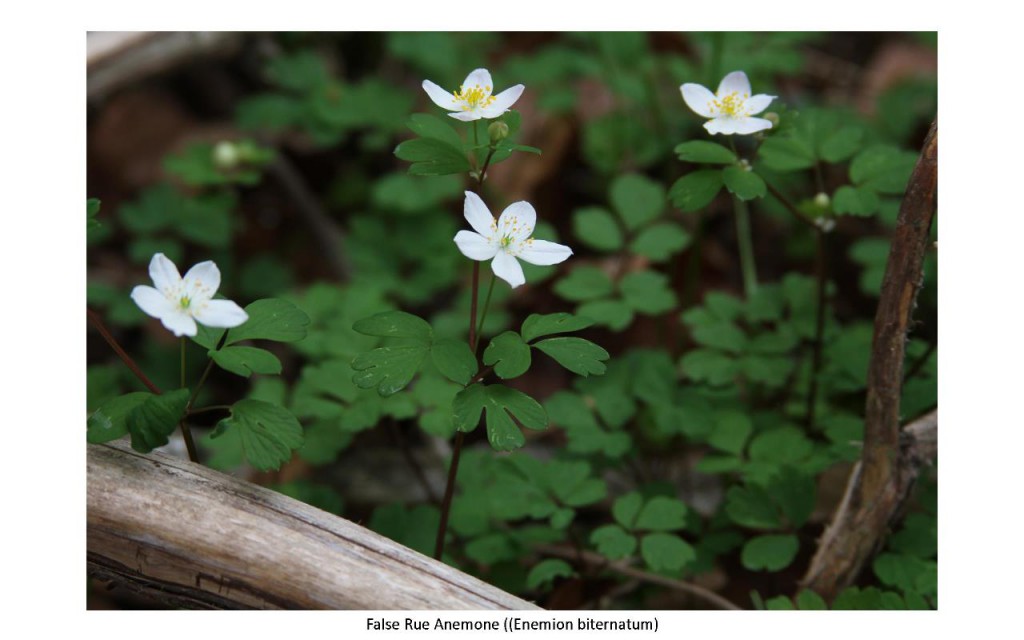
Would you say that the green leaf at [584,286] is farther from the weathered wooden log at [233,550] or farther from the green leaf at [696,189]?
the weathered wooden log at [233,550]

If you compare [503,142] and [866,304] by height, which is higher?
[866,304]

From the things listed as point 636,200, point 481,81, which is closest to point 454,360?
point 481,81

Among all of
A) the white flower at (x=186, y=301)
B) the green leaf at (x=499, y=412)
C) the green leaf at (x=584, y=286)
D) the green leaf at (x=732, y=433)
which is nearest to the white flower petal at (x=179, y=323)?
the white flower at (x=186, y=301)

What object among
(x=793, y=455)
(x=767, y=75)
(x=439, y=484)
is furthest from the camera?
(x=767, y=75)

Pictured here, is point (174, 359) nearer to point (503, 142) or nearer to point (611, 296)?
point (611, 296)

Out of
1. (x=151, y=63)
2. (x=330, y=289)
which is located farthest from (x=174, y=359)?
(x=151, y=63)

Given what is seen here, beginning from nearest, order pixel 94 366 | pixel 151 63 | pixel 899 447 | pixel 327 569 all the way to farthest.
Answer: pixel 327 569 → pixel 899 447 → pixel 94 366 → pixel 151 63

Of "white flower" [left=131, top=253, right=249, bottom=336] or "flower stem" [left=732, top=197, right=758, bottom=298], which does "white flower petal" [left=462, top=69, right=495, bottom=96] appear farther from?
"flower stem" [left=732, top=197, right=758, bottom=298]
